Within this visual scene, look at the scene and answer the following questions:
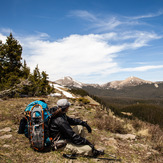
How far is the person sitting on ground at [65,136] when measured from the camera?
3.57 m

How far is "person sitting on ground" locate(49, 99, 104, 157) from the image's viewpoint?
357 centimetres

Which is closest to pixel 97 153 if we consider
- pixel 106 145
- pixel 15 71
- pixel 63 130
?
pixel 106 145

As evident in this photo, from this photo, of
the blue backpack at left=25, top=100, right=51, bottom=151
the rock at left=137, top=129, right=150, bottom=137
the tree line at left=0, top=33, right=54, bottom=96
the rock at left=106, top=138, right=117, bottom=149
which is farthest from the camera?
the tree line at left=0, top=33, right=54, bottom=96

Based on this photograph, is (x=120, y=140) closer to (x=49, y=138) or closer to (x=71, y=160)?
(x=71, y=160)

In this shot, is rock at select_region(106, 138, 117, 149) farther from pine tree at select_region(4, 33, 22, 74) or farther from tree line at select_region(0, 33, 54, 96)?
pine tree at select_region(4, 33, 22, 74)

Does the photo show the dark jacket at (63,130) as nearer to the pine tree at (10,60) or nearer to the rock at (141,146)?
the rock at (141,146)

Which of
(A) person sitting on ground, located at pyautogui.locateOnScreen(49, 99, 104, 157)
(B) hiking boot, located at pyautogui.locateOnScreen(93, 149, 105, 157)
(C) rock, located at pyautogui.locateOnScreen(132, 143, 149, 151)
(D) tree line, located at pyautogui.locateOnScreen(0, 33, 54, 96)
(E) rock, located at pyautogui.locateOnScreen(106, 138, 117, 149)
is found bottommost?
(C) rock, located at pyautogui.locateOnScreen(132, 143, 149, 151)

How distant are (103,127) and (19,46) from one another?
636 inches

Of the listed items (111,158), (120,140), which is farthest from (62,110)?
(120,140)

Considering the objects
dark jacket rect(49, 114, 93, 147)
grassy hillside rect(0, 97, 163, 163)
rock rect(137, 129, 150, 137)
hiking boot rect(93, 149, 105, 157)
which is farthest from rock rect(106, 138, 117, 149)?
rock rect(137, 129, 150, 137)

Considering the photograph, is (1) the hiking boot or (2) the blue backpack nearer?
(2) the blue backpack

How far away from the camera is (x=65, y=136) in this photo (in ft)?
12.3

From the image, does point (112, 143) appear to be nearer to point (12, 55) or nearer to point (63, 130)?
point (63, 130)

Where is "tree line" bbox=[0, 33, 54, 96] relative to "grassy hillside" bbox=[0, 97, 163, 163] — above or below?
above
